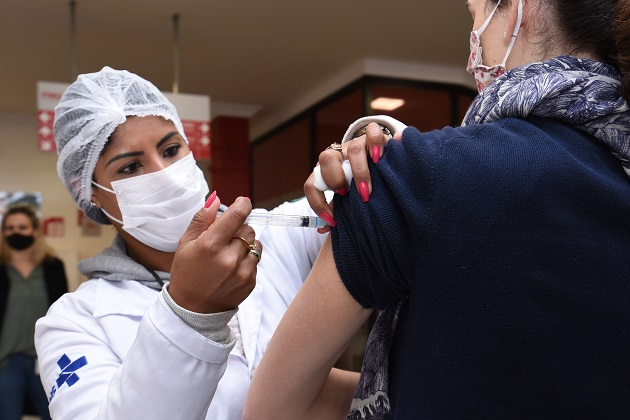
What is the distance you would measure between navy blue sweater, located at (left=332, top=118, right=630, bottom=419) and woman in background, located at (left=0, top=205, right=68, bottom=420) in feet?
11.4

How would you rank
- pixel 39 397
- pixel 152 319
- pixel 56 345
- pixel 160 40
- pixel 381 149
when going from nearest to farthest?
pixel 381 149
pixel 152 319
pixel 56 345
pixel 39 397
pixel 160 40

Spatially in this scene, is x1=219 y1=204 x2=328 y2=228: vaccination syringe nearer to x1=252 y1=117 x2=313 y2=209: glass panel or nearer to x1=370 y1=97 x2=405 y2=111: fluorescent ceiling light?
x1=370 y1=97 x2=405 y2=111: fluorescent ceiling light

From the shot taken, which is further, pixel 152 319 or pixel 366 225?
pixel 152 319

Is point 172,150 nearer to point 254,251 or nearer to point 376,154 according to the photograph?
point 254,251

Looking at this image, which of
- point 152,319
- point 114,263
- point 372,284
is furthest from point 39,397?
point 372,284

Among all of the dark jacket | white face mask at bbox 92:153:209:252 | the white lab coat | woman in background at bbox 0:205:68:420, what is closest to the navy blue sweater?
the white lab coat

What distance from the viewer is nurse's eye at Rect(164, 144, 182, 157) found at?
1.57 metres

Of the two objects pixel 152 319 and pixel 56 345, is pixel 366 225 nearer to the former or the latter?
pixel 152 319

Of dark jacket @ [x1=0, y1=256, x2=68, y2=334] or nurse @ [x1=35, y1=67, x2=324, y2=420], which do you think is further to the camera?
dark jacket @ [x1=0, y1=256, x2=68, y2=334]

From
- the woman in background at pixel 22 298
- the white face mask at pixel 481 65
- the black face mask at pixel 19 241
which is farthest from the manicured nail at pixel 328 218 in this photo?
the black face mask at pixel 19 241

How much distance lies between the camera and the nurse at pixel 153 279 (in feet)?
3.08

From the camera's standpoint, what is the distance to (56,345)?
4.13 feet

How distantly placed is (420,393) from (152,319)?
0.42 m

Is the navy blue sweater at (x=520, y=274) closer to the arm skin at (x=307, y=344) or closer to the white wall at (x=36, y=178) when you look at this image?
the arm skin at (x=307, y=344)
